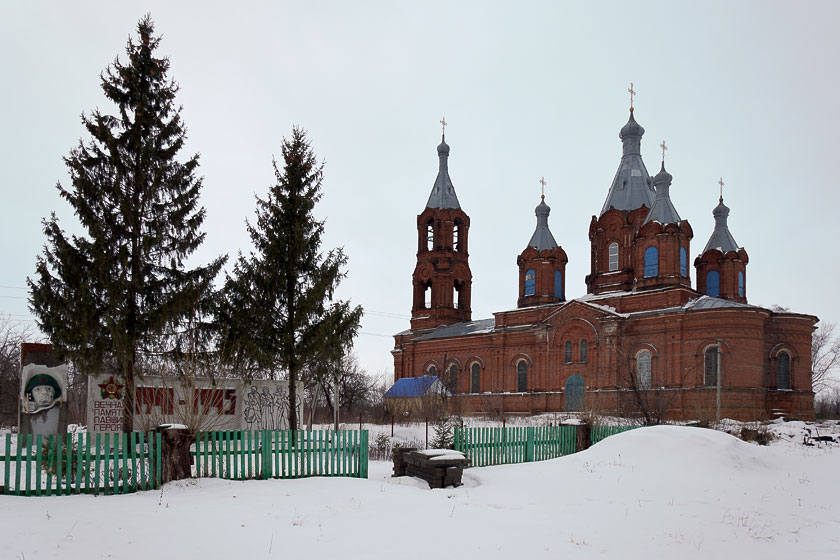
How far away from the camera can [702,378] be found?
1359 inches

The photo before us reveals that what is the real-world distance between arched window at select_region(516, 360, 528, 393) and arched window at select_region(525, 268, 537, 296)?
5489 mm

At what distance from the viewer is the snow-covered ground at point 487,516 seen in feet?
23.7

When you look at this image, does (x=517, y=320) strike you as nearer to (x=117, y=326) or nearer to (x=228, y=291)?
(x=228, y=291)

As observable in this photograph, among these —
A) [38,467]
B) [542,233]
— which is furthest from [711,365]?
[38,467]

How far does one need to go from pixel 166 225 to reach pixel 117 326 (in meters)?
2.84

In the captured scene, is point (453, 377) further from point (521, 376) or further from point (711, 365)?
point (711, 365)

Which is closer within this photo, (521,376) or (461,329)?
(521,376)

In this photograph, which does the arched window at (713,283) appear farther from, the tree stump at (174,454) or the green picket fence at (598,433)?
the tree stump at (174,454)

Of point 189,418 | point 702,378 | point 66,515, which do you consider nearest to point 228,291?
point 189,418

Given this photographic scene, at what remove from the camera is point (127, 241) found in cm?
1585

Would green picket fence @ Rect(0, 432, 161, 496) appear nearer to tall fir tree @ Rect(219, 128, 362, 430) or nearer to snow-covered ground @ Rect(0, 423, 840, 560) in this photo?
snow-covered ground @ Rect(0, 423, 840, 560)

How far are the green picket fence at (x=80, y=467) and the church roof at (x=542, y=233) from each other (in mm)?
38257

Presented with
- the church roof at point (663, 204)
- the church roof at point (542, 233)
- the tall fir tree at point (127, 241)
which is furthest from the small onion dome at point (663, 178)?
the tall fir tree at point (127, 241)

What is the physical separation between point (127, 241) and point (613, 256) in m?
33.4
